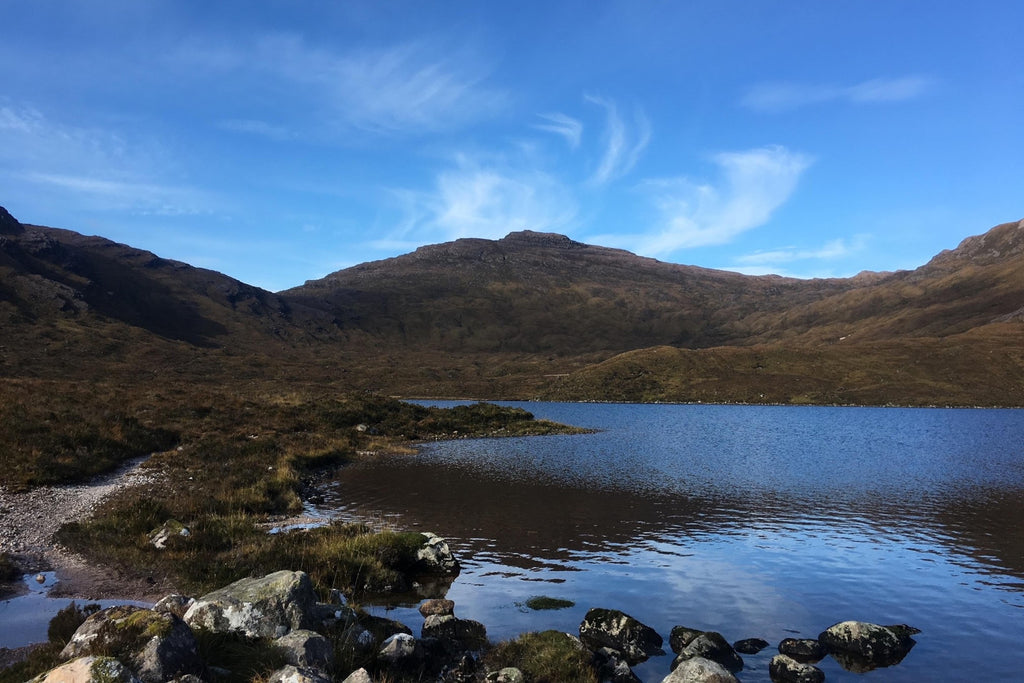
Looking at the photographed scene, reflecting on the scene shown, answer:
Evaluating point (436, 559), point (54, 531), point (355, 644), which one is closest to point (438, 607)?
point (436, 559)

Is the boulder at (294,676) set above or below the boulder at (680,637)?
above

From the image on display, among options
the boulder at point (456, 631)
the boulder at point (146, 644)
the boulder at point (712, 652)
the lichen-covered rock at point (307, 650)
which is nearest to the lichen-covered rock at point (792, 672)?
the boulder at point (712, 652)

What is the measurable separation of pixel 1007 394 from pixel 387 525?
197018 millimetres

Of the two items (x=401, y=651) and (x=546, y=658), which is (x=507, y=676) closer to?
(x=546, y=658)

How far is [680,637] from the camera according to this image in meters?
16.5

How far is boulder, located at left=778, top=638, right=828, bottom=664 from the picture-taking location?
52.3 ft

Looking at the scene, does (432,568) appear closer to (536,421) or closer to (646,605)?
(646,605)

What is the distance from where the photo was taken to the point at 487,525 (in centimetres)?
3106

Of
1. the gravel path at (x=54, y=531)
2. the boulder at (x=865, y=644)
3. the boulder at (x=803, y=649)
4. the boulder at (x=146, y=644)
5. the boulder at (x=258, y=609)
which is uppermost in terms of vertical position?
the boulder at (x=146, y=644)

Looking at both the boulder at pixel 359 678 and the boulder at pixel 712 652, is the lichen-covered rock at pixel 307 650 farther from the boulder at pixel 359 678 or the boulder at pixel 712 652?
the boulder at pixel 712 652

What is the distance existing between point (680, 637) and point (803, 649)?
3186 mm

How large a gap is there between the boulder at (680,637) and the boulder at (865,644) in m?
3.58

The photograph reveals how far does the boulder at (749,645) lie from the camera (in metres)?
16.3

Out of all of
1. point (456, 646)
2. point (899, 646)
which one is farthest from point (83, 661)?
point (899, 646)
